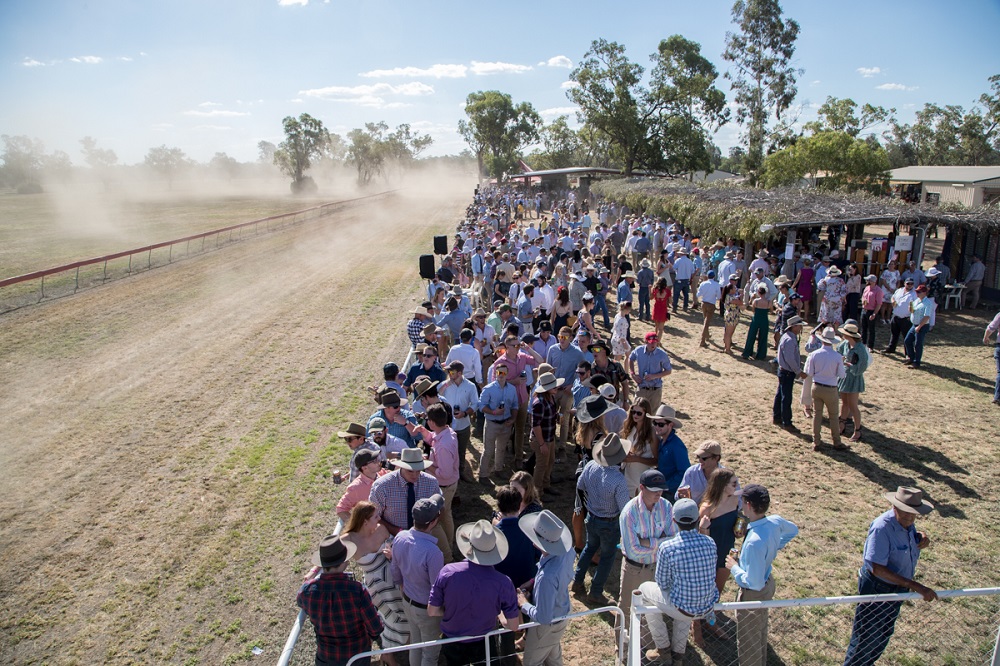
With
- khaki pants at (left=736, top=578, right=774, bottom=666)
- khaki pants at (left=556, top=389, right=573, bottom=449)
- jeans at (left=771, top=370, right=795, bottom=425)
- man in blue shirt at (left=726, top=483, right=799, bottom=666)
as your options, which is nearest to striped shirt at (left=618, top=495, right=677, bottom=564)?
man in blue shirt at (left=726, top=483, right=799, bottom=666)

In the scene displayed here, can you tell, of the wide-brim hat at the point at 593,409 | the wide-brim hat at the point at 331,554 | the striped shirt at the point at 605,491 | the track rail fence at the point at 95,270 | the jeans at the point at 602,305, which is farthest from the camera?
the track rail fence at the point at 95,270

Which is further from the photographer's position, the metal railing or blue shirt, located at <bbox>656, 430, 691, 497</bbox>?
blue shirt, located at <bbox>656, 430, 691, 497</bbox>

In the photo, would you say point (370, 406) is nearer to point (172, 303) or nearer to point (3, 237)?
point (172, 303)

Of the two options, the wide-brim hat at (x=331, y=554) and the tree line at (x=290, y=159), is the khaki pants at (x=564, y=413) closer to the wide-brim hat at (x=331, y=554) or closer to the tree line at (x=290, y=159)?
the wide-brim hat at (x=331, y=554)

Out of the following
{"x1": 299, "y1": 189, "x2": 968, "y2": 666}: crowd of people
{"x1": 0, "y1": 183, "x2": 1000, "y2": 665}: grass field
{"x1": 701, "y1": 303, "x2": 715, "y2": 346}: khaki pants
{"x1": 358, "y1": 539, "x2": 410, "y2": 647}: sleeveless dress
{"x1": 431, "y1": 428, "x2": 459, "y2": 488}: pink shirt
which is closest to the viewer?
{"x1": 299, "y1": 189, "x2": 968, "y2": 666}: crowd of people

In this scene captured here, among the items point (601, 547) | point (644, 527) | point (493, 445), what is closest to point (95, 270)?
point (493, 445)

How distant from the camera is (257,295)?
20.2 metres

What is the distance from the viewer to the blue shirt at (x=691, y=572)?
13.6ft

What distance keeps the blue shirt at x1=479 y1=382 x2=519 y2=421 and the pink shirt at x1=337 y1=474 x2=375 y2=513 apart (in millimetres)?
2384

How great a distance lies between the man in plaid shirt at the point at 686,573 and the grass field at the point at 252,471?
1.24 meters

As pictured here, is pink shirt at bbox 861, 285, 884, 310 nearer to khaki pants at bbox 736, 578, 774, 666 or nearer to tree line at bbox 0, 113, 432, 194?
khaki pants at bbox 736, 578, 774, 666

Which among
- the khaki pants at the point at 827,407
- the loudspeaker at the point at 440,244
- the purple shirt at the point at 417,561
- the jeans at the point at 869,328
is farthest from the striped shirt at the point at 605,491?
the loudspeaker at the point at 440,244

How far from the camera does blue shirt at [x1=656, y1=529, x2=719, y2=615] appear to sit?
414 centimetres

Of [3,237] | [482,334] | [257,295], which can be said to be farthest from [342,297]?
[3,237]
